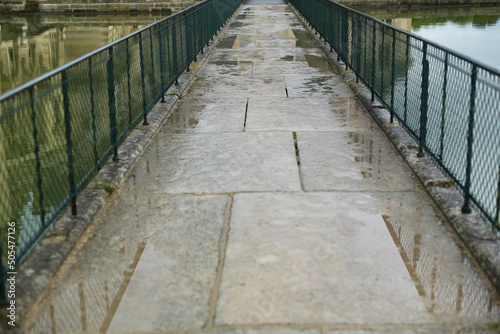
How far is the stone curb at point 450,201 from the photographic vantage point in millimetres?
4453

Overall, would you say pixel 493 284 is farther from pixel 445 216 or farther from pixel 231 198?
pixel 231 198

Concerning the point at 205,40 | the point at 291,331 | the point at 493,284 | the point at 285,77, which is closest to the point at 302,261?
the point at 291,331

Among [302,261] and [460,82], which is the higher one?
[460,82]

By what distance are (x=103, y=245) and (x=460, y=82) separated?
332 cm

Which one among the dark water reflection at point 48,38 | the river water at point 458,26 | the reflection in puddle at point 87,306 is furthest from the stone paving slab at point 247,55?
the reflection in puddle at point 87,306

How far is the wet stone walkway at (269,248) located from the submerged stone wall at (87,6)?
35.2 meters

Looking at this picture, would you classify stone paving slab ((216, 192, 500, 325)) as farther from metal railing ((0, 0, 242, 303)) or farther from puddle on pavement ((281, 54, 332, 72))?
puddle on pavement ((281, 54, 332, 72))

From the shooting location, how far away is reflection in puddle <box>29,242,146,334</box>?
377cm

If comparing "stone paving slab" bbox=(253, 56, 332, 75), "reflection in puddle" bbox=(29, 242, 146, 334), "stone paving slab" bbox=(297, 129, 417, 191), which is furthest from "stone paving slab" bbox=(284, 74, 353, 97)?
"reflection in puddle" bbox=(29, 242, 146, 334)

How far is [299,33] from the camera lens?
20.0 meters

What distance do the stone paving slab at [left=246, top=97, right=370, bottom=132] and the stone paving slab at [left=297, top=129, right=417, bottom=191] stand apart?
36 cm

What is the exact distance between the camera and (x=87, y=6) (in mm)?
A: 42750

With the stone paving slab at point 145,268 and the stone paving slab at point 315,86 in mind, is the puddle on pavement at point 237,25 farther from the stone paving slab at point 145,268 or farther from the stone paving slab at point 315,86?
the stone paving slab at point 145,268

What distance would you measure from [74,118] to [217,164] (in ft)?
8.66
